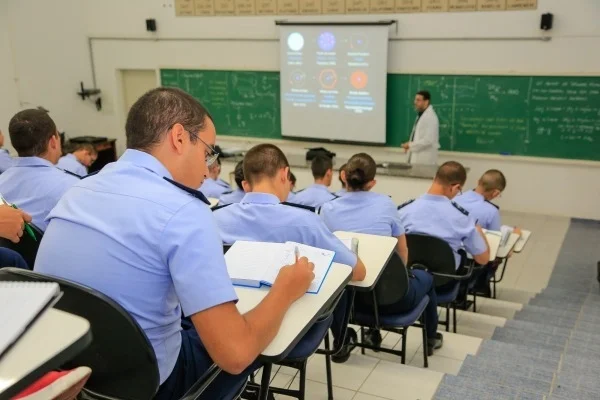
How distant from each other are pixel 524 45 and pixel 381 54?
5.42ft

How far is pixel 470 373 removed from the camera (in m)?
2.49

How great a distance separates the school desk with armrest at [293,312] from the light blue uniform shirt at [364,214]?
1088mm

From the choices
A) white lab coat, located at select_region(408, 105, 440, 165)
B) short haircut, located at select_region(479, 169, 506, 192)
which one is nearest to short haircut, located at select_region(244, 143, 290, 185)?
short haircut, located at select_region(479, 169, 506, 192)

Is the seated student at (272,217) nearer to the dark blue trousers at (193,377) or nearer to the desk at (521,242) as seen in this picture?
the dark blue trousers at (193,377)

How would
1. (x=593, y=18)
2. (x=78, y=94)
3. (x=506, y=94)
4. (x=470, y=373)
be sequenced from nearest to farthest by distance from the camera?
(x=470, y=373), (x=593, y=18), (x=506, y=94), (x=78, y=94)

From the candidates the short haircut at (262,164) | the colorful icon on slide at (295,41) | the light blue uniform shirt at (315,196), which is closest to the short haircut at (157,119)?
the short haircut at (262,164)

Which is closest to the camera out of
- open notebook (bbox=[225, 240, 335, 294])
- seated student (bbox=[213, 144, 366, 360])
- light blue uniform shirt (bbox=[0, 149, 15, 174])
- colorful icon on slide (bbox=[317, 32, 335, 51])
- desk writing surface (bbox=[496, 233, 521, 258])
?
open notebook (bbox=[225, 240, 335, 294])

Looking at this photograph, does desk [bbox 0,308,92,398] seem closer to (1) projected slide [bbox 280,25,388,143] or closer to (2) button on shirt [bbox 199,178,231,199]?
Answer: (2) button on shirt [bbox 199,178,231,199]

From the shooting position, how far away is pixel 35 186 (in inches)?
110

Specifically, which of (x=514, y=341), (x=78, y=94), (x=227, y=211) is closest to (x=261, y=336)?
(x=227, y=211)

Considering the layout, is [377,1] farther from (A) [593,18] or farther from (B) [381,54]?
(A) [593,18]

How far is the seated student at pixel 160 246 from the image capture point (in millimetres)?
1208

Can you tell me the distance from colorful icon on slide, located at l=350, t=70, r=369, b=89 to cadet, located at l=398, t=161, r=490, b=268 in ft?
12.5

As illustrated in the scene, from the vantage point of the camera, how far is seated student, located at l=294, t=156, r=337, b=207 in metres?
4.14
